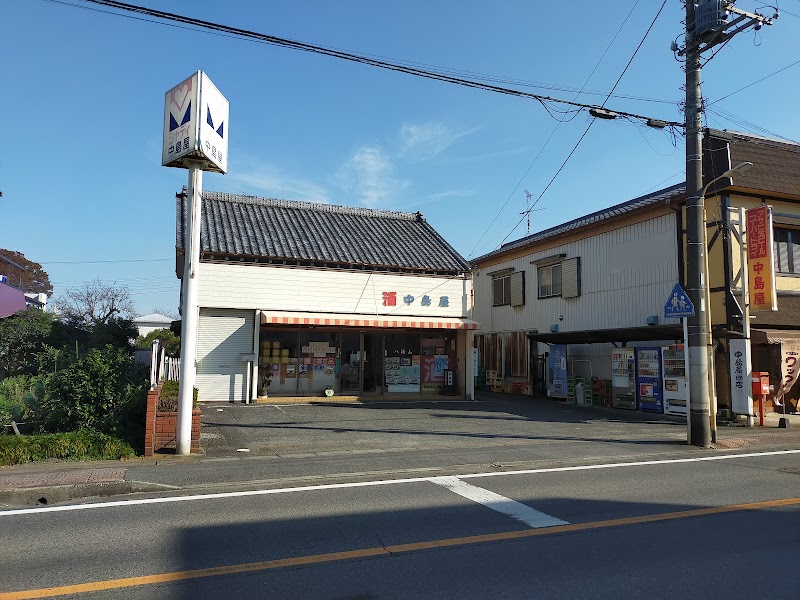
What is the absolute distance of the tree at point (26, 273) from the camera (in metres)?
48.5

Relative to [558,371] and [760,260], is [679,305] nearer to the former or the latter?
[760,260]

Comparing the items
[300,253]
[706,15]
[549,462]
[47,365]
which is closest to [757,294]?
[706,15]

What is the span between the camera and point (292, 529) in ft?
20.0

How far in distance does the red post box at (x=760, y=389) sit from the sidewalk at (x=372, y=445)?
0.44 metres

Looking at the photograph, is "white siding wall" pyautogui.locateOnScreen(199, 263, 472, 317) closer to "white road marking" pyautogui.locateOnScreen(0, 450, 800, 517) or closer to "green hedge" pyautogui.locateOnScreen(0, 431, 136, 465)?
"green hedge" pyautogui.locateOnScreen(0, 431, 136, 465)

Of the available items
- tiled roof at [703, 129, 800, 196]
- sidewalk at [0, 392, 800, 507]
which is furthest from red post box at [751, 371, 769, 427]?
tiled roof at [703, 129, 800, 196]

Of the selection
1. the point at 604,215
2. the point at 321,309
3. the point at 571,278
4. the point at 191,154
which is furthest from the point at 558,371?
the point at 191,154

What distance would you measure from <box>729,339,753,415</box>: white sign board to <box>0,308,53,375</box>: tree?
2149 centimetres

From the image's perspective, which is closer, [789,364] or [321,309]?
[789,364]

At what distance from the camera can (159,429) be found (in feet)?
34.0

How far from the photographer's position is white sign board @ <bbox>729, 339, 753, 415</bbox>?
15.2 metres

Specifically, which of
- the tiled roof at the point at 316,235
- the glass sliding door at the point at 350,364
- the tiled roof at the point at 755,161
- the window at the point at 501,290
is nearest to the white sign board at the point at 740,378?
the tiled roof at the point at 755,161

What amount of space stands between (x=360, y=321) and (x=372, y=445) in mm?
8246

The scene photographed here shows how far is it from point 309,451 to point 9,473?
4.76m
